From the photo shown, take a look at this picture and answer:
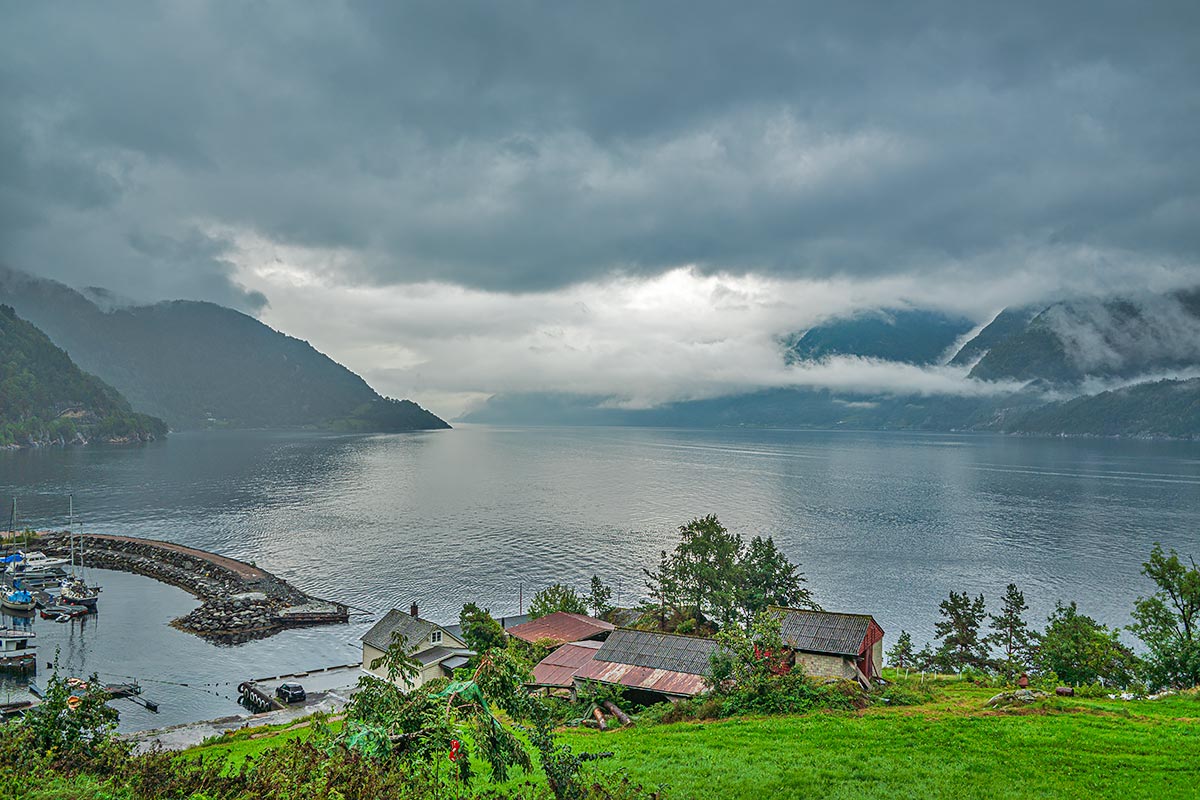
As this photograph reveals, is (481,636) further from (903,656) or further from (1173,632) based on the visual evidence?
(1173,632)

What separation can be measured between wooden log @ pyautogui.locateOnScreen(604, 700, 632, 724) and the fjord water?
1154 inches

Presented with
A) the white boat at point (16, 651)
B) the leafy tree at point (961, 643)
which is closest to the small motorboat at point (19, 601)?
the white boat at point (16, 651)

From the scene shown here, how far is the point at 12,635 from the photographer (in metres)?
55.4

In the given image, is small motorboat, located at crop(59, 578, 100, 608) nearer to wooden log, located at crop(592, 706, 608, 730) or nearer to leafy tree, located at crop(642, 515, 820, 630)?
leafy tree, located at crop(642, 515, 820, 630)

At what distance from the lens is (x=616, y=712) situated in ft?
101

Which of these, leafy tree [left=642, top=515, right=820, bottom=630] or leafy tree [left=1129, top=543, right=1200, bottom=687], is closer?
leafy tree [left=1129, top=543, right=1200, bottom=687]

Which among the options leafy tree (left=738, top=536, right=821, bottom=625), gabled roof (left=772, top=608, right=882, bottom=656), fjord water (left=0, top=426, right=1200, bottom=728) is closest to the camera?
gabled roof (left=772, top=608, right=882, bottom=656)

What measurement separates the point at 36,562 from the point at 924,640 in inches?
3939

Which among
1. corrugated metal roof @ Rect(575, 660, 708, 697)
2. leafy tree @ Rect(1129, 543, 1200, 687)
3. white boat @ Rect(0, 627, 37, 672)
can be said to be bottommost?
white boat @ Rect(0, 627, 37, 672)

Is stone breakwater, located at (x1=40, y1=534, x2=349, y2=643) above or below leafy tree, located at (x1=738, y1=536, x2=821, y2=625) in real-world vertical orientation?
below

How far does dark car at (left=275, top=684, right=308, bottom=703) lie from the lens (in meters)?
45.5

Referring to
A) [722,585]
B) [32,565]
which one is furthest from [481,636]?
[32,565]

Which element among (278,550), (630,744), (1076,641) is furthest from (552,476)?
(630,744)

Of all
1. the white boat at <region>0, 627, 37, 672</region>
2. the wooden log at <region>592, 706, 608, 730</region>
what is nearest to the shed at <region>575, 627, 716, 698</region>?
the wooden log at <region>592, 706, 608, 730</region>
